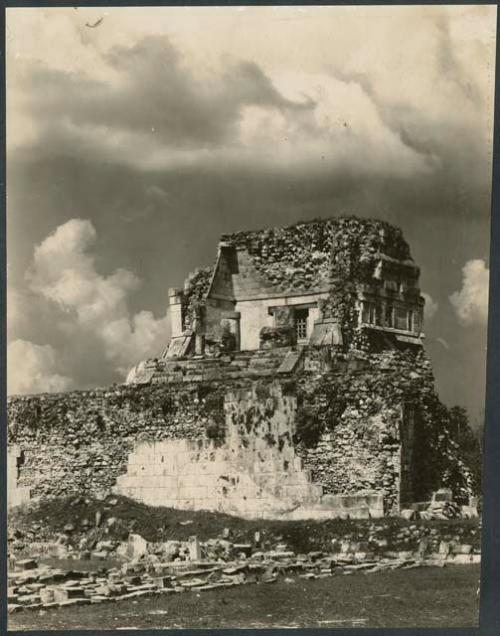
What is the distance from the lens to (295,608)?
70.5 feet

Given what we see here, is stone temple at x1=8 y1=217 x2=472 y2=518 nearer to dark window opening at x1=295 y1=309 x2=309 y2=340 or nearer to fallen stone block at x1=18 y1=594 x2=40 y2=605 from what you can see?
dark window opening at x1=295 y1=309 x2=309 y2=340

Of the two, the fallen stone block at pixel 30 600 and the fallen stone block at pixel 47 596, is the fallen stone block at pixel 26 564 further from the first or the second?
the fallen stone block at pixel 47 596

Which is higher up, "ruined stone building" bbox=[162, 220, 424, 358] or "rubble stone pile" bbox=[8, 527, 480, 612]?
"ruined stone building" bbox=[162, 220, 424, 358]

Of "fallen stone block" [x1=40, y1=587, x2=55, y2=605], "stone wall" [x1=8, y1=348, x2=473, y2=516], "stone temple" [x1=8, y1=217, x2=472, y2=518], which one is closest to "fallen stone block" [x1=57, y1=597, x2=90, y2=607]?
"fallen stone block" [x1=40, y1=587, x2=55, y2=605]

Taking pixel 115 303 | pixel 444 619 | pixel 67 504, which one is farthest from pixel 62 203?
pixel 444 619

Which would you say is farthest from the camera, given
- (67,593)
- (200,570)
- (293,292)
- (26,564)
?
(293,292)

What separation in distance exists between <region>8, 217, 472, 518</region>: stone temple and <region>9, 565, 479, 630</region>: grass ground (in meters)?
1.50

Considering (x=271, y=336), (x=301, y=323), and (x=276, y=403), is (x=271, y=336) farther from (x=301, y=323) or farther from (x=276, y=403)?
(x=276, y=403)

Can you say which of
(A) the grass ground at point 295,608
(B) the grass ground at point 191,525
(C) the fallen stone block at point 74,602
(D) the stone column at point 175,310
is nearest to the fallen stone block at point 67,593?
(C) the fallen stone block at point 74,602

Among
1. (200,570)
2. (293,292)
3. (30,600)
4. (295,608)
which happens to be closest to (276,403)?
(293,292)

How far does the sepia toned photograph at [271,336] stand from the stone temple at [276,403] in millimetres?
43

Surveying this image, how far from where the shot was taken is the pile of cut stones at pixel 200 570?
2177 centimetres

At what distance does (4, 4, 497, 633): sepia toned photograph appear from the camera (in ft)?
72.2

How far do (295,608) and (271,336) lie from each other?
17.2ft
